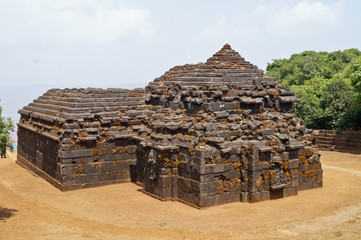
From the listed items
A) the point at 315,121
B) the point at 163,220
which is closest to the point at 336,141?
the point at 315,121

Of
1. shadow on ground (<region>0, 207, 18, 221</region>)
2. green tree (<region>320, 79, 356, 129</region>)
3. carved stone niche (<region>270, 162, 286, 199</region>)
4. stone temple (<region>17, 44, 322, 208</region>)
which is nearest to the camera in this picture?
shadow on ground (<region>0, 207, 18, 221</region>)

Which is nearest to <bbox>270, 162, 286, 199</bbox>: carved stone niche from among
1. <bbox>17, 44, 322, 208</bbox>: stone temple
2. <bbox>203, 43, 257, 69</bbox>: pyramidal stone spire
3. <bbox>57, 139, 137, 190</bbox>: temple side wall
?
<bbox>17, 44, 322, 208</bbox>: stone temple

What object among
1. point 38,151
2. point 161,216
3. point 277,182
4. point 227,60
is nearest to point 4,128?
point 38,151

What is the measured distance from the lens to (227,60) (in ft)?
64.8

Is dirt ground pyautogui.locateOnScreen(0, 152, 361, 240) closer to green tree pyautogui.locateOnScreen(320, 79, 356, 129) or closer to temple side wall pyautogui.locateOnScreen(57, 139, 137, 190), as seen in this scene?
temple side wall pyautogui.locateOnScreen(57, 139, 137, 190)

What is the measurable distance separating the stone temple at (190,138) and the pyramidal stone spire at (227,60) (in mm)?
45

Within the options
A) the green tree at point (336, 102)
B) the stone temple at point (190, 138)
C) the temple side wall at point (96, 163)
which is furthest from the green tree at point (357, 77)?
the temple side wall at point (96, 163)

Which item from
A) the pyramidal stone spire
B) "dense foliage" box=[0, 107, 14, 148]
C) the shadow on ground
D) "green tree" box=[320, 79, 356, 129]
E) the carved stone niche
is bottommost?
the shadow on ground

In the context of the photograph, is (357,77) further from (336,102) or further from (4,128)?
(4,128)

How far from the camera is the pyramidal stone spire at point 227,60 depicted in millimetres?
19312

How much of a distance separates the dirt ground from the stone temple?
669 mm

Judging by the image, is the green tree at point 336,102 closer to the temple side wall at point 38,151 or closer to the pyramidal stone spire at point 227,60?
the pyramidal stone spire at point 227,60

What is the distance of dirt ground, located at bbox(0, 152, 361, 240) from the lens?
1323cm

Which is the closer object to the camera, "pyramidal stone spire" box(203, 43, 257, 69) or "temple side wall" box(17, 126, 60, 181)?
"pyramidal stone spire" box(203, 43, 257, 69)
